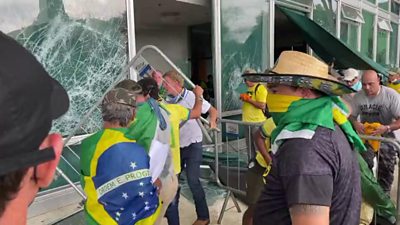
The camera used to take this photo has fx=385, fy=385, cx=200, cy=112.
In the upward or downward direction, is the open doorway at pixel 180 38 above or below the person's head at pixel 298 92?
above

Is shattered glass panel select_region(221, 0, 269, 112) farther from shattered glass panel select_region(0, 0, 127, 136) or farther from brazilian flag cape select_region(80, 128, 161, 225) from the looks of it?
brazilian flag cape select_region(80, 128, 161, 225)

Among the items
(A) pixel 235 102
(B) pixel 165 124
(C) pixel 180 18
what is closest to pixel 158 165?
(B) pixel 165 124

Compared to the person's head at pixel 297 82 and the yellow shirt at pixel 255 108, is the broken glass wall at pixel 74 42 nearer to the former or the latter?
the yellow shirt at pixel 255 108

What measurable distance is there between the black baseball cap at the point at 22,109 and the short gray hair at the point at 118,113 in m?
1.48

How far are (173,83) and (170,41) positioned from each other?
23.0 feet

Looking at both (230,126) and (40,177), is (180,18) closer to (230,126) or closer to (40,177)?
(230,126)

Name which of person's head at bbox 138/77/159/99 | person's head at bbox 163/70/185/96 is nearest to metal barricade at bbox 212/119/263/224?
person's head at bbox 163/70/185/96

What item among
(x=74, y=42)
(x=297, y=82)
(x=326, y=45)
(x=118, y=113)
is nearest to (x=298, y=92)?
(x=297, y=82)

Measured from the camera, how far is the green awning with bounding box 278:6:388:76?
23.5ft

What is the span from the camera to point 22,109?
632mm

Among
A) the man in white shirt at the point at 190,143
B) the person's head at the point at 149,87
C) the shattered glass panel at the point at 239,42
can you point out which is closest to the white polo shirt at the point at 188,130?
the man in white shirt at the point at 190,143

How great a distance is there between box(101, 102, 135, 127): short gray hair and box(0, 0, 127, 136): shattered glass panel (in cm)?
204

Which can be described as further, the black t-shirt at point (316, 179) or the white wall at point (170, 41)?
the white wall at point (170, 41)

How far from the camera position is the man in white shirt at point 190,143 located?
3.77m
